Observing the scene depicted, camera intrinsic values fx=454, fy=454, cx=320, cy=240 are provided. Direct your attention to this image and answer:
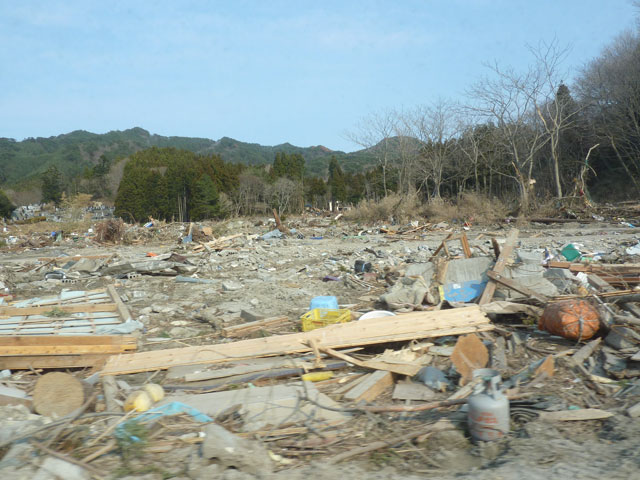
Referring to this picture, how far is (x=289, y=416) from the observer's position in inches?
126

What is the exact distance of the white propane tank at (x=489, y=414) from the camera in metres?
2.75

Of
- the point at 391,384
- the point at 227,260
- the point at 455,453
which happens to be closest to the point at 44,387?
the point at 391,384

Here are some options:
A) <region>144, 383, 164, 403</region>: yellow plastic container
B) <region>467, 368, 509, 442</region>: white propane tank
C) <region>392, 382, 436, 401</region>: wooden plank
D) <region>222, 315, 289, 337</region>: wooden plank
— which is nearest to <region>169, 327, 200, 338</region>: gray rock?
<region>222, 315, 289, 337</region>: wooden plank

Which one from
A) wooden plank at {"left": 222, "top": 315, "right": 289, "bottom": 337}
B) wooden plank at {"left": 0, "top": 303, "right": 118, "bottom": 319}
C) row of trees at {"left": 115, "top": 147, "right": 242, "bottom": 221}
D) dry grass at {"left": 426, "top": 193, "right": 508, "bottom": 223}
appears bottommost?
wooden plank at {"left": 222, "top": 315, "right": 289, "bottom": 337}

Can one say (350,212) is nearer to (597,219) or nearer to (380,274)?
(597,219)

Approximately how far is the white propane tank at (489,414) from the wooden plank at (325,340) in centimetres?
156

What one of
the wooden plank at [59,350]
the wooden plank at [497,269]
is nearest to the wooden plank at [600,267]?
the wooden plank at [497,269]

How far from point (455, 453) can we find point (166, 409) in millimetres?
1990

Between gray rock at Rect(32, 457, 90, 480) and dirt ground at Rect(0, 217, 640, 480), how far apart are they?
0.30ft

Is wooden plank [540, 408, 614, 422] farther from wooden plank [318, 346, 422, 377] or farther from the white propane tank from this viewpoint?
wooden plank [318, 346, 422, 377]

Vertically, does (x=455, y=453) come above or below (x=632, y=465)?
below

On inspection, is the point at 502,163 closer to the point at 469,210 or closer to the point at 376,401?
the point at 469,210

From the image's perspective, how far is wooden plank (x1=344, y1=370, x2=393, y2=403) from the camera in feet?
11.6

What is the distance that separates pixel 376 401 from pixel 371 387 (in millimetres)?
112
